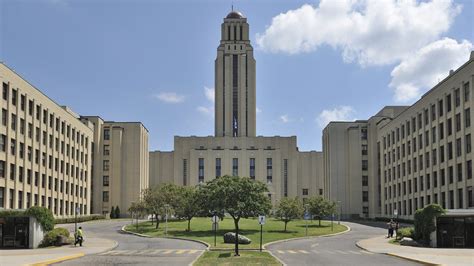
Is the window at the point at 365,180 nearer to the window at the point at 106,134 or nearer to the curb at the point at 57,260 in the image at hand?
the window at the point at 106,134

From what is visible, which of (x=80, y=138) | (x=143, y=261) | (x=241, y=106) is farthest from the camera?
(x=241, y=106)

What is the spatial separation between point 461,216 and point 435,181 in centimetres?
2984

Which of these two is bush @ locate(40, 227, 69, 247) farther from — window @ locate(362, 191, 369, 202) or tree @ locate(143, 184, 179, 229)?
window @ locate(362, 191, 369, 202)

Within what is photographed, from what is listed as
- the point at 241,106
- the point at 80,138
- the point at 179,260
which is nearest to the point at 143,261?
the point at 179,260

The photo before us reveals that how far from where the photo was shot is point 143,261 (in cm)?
3147

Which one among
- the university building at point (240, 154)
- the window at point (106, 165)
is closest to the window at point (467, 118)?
the university building at point (240, 154)

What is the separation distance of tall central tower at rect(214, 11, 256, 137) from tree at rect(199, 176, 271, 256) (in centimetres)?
8441

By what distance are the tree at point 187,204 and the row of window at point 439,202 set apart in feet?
93.3

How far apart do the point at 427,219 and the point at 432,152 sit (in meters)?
30.7

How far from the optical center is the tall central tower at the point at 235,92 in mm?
145750

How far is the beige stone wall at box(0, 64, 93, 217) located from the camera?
64875 mm

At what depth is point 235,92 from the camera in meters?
146

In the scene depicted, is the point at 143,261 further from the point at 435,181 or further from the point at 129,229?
the point at 435,181

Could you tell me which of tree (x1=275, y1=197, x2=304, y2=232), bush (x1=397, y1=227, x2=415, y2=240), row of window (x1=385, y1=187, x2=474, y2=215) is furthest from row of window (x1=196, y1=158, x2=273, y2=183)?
bush (x1=397, y1=227, x2=415, y2=240)
